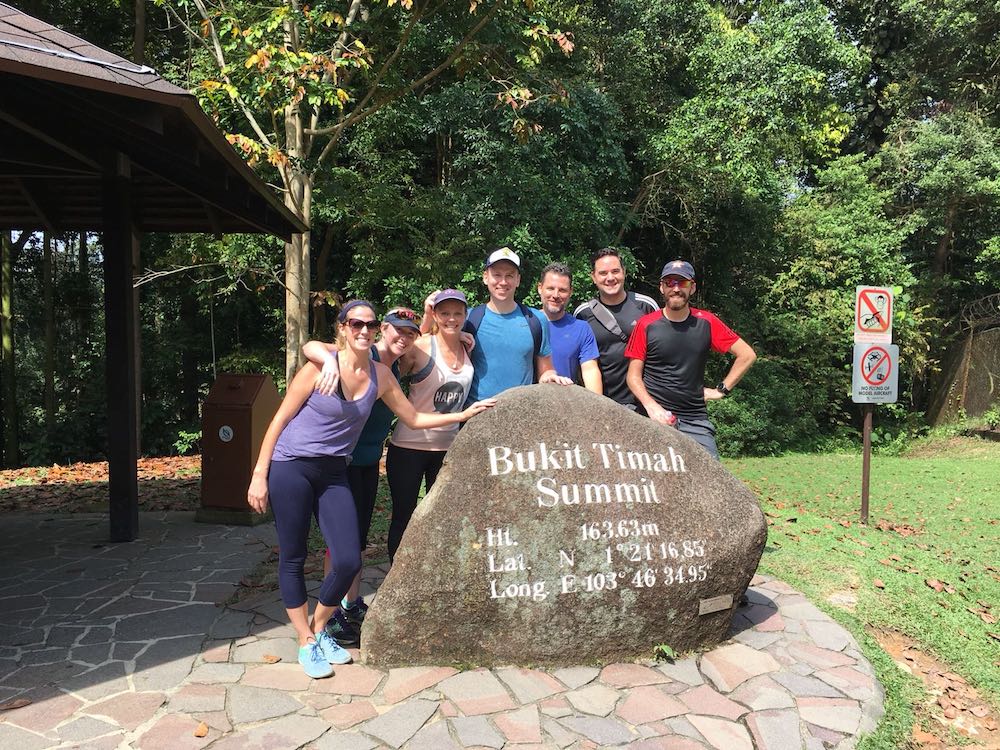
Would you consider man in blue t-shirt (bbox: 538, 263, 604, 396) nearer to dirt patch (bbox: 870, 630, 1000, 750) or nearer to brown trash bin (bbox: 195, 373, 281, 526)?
dirt patch (bbox: 870, 630, 1000, 750)

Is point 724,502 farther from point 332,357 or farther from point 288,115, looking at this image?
point 288,115

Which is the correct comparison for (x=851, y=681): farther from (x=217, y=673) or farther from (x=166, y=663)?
(x=166, y=663)

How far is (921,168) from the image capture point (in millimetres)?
16719

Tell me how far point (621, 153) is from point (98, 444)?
11717 millimetres

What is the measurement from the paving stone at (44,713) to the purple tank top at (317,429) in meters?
1.42

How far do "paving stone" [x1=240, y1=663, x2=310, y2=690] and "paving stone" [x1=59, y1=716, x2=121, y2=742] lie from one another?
595 millimetres

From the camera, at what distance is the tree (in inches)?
309

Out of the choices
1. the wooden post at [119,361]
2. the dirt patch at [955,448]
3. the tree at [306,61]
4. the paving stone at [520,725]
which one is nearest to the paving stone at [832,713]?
the paving stone at [520,725]

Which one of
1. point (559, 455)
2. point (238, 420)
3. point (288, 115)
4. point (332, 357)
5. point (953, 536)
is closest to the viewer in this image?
point (332, 357)

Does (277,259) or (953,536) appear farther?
(277,259)

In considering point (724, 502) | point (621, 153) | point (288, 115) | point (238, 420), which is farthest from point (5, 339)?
point (724, 502)

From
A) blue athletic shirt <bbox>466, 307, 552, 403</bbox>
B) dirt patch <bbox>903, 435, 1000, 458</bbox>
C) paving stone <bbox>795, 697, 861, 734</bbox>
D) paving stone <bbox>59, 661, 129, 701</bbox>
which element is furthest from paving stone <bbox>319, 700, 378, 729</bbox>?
dirt patch <bbox>903, 435, 1000, 458</bbox>

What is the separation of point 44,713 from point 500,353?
2763 millimetres

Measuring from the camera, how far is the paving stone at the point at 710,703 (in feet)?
11.0
